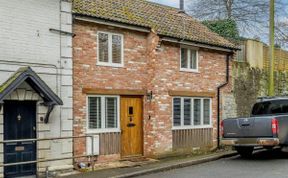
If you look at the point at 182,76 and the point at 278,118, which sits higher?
the point at 182,76

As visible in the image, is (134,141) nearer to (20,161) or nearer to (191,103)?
(191,103)

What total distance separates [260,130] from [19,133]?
7.93m

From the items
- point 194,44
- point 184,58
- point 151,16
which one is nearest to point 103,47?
point 151,16

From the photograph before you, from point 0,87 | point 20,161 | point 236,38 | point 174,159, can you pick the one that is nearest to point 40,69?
point 0,87

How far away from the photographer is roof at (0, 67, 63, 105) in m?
11.4

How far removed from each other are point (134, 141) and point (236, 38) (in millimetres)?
10793

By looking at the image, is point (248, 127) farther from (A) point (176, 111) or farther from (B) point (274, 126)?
(A) point (176, 111)

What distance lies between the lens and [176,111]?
17.3m

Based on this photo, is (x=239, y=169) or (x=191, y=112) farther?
(x=191, y=112)

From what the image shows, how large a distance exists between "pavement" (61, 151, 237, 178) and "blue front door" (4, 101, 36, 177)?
1.28 metres

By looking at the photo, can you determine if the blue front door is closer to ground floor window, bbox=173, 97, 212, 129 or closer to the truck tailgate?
ground floor window, bbox=173, 97, 212, 129

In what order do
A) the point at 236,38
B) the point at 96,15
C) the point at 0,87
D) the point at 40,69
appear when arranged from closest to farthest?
the point at 0,87
the point at 40,69
the point at 96,15
the point at 236,38

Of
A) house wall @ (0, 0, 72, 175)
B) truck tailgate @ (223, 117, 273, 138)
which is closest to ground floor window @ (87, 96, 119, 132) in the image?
house wall @ (0, 0, 72, 175)

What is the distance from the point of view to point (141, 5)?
1841cm
